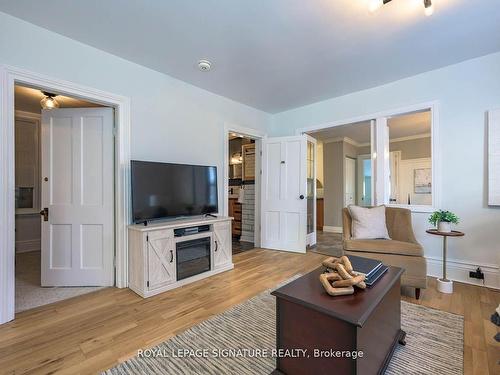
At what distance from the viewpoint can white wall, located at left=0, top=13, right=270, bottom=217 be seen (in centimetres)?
210

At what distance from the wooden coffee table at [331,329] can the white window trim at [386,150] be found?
2.13 m

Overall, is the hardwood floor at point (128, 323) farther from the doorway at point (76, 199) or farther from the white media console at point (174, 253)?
the doorway at point (76, 199)

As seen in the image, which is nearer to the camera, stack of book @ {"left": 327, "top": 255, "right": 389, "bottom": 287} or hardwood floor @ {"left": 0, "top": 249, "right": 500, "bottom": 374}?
stack of book @ {"left": 327, "top": 255, "right": 389, "bottom": 287}

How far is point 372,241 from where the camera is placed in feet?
8.45

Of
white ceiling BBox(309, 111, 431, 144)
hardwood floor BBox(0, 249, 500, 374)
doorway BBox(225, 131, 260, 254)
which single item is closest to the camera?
hardwood floor BBox(0, 249, 500, 374)

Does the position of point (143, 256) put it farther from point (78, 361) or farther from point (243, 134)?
point (243, 134)

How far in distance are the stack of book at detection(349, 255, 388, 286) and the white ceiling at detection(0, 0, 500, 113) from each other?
6.54ft

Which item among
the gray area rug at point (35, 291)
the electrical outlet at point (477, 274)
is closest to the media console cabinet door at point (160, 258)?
the gray area rug at point (35, 291)

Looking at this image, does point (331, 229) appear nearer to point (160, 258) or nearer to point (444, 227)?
point (444, 227)

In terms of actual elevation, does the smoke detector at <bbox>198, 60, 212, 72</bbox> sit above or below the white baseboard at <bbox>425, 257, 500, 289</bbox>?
above

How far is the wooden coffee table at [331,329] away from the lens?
109cm

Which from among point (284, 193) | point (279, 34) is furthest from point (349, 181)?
point (279, 34)

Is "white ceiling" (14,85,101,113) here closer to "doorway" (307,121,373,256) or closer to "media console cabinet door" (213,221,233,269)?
"media console cabinet door" (213,221,233,269)

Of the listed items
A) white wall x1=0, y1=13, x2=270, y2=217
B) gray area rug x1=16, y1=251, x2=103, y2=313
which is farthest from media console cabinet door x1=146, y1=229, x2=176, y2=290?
white wall x1=0, y1=13, x2=270, y2=217
